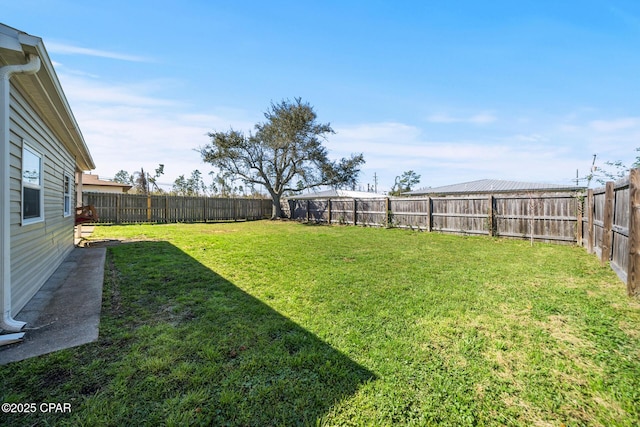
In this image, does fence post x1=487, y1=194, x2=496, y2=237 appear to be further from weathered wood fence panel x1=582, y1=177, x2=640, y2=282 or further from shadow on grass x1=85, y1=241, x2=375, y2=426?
shadow on grass x1=85, y1=241, x2=375, y2=426

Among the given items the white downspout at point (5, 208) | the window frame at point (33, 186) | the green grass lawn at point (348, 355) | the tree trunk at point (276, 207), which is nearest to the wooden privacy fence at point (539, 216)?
the green grass lawn at point (348, 355)

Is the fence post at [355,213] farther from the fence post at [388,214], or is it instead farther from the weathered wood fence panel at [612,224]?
the weathered wood fence panel at [612,224]

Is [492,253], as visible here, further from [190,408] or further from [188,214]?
[188,214]

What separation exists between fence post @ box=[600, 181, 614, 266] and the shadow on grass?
5.76m

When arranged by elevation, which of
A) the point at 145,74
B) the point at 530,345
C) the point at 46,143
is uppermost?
the point at 145,74

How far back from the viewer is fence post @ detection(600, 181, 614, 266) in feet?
16.1

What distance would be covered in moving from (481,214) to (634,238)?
6.50 m

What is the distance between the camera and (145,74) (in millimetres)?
7918

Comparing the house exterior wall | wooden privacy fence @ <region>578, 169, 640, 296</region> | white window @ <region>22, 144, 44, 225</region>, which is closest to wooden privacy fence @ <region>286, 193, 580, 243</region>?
wooden privacy fence @ <region>578, 169, 640, 296</region>

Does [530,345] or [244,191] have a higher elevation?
[244,191]

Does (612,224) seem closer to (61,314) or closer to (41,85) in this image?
(61,314)

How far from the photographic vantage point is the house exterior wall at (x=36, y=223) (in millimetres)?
3105

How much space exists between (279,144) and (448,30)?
37.8 feet

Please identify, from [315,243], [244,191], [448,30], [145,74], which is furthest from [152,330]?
[244,191]
